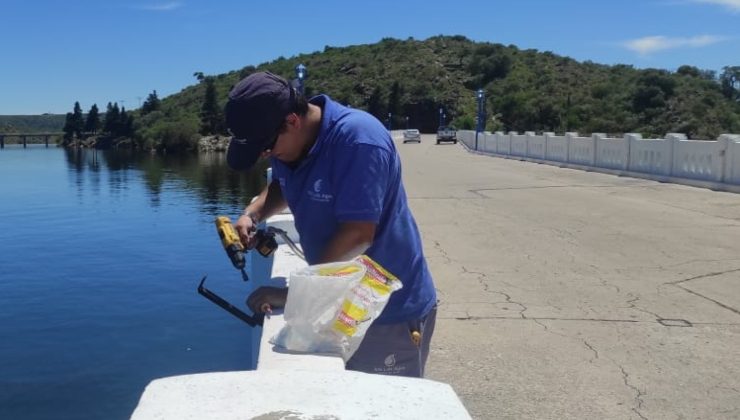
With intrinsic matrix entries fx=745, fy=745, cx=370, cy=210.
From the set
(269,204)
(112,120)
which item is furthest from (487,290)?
(112,120)

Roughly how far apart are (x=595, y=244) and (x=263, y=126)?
8193 mm

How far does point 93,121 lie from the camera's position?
7564 inches

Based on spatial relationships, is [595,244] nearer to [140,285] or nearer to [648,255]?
[648,255]

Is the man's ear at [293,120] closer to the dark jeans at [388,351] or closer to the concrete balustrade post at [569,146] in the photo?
the dark jeans at [388,351]

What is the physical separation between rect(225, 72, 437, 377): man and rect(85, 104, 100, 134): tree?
202658 mm

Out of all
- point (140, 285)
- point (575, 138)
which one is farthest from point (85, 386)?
point (575, 138)

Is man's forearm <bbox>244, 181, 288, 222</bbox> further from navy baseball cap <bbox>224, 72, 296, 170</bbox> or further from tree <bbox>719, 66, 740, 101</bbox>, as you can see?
tree <bbox>719, 66, 740, 101</bbox>

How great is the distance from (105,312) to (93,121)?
189 metres

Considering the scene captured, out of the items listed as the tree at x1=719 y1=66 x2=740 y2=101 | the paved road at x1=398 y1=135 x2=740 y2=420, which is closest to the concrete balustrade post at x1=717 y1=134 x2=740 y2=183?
the paved road at x1=398 y1=135 x2=740 y2=420

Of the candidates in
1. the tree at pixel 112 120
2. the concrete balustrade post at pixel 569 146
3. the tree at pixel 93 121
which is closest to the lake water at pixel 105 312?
the concrete balustrade post at pixel 569 146

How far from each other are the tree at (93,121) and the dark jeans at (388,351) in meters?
203

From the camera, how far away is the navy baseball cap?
2484 mm

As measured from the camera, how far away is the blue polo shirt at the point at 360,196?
2.50 m

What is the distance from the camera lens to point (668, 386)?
466 cm
